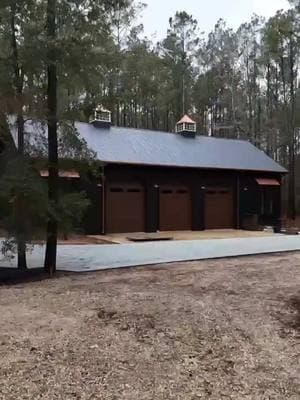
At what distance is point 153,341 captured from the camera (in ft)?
14.6

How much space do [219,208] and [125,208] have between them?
4736 millimetres

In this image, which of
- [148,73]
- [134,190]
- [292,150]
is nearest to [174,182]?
[134,190]

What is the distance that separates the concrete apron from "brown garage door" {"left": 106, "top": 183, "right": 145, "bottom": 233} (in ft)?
16.0

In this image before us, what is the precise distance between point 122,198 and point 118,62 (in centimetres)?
975

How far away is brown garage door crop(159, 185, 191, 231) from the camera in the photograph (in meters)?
19.9

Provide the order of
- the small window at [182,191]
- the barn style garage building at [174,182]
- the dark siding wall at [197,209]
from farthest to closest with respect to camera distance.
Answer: the dark siding wall at [197,209] → the small window at [182,191] → the barn style garage building at [174,182]

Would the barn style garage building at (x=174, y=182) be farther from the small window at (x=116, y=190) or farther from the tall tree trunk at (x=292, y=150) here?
the tall tree trunk at (x=292, y=150)

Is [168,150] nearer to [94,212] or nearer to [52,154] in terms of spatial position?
[94,212]

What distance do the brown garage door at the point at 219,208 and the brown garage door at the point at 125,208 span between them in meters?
3.30

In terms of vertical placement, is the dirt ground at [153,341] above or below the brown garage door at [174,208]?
below

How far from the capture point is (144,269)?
31.0 feet

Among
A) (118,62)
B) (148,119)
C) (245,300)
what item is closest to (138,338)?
(245,300)

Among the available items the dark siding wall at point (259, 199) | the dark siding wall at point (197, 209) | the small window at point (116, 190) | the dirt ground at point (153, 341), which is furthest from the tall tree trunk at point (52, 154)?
the dark siding wall at point (259, 199)

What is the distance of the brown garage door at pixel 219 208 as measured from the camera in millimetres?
21141
